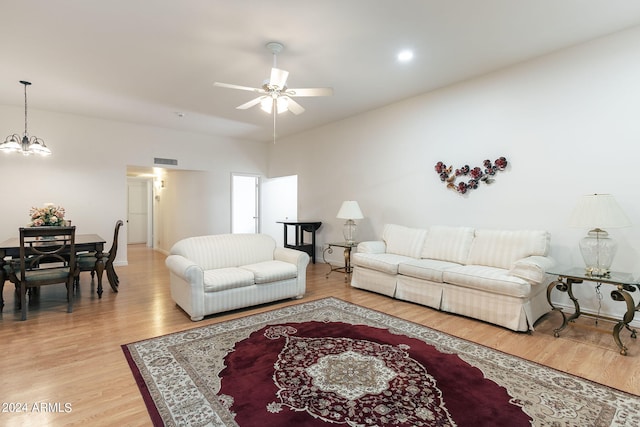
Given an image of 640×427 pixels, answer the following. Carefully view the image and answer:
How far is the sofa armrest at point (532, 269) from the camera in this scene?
317 centimetres

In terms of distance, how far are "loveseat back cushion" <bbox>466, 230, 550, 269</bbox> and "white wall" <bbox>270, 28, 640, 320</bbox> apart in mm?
307

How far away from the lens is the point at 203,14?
2.94 metres

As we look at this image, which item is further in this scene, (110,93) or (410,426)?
(110,93)

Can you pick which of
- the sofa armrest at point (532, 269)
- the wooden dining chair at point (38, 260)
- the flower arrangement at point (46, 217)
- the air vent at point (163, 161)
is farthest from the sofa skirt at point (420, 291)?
the air vent at point (163, 161)

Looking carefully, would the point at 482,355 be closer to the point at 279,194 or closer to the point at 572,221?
the point at 572,221

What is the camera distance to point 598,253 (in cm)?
307

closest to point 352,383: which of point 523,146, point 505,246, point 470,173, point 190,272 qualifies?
point 190,272

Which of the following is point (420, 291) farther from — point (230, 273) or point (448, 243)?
point (230, 273)

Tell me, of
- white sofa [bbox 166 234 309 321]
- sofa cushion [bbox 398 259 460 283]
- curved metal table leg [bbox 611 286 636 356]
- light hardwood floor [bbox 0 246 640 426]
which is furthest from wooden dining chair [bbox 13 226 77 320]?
curved metal table leg [bbox 611 286 636 356]

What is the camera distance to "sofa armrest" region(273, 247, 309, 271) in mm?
4254

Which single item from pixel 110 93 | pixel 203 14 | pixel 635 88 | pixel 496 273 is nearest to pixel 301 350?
pixel 496 273

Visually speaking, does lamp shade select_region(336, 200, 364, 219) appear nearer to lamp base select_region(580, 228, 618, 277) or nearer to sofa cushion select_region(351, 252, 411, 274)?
sofa cushion select_region(351, 252, 411, 274)

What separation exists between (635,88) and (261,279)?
4.40 m

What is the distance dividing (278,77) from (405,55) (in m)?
1.60
